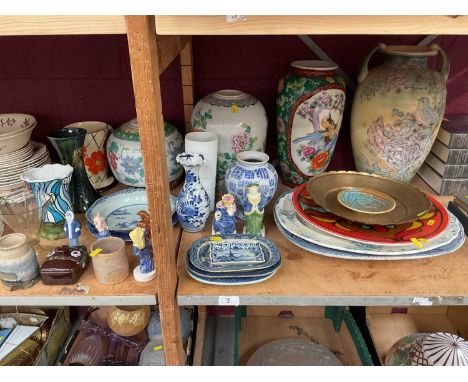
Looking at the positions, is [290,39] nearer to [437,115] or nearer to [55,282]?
[437,115]

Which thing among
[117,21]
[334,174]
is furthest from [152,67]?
[334,174]

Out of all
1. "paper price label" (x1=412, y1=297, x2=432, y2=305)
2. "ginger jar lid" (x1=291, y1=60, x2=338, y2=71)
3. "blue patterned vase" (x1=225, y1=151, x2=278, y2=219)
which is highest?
"ginger jar lid" (x1=291, y1=60, x2=338, y2=71)

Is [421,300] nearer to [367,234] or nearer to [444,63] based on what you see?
[367,234]

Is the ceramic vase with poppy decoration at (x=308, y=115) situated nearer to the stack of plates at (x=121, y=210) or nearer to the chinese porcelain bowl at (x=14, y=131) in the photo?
the stack of plates at (x=121, y=210)

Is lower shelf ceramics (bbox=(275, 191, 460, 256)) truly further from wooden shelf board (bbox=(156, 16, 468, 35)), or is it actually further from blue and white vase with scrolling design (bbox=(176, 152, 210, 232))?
wooden shelf board (bbox=(156, 16, 468, 35))

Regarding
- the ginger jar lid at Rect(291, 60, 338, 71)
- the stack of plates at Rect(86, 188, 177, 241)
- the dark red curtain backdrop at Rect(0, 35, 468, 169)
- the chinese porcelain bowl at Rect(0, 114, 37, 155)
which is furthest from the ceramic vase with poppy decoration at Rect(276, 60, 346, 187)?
the chinese porcelain bowl at Rect(0, 114, 37, 155)

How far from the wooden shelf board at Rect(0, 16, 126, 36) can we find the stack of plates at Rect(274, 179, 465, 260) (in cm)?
53

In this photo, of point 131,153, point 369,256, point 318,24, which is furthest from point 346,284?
point 131,153

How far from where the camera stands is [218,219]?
3.07ft

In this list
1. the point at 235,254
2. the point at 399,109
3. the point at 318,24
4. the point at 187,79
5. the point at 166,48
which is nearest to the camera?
the point at 318,24

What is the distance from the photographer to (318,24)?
612 millimetres

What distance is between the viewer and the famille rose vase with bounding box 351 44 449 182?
0.98 metres

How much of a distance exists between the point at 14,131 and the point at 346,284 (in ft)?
2.77
